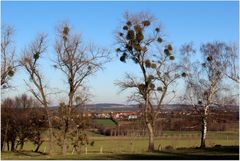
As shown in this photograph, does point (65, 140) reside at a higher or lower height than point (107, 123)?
lower

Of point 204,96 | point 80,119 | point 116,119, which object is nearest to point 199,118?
point 204,96

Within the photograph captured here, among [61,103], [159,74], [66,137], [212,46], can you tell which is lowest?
[66,137]

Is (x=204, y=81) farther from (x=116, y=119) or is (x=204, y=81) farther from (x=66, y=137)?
(x=116, y=119)

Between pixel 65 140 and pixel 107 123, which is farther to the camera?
pixel 107 123

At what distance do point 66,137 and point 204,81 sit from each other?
1336cm

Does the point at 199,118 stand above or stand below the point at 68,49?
Result: below

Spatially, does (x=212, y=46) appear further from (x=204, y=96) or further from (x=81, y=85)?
(x=81, y=85)

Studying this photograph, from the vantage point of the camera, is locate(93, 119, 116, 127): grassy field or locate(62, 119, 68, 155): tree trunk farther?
locate(93, 119, 116, 127): grassy field

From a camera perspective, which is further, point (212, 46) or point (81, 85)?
point (212, 46)

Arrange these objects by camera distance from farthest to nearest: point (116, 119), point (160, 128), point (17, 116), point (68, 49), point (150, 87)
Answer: point (116, 119)
point (160, 128)
point (17, 116)
point (150, 87)
point (68, 49)

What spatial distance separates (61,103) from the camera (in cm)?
2942

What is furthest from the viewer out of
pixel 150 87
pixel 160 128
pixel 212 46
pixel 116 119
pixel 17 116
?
pixel 116 119

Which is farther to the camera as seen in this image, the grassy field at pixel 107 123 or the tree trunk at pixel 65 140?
the grassy field at pixel 107 123

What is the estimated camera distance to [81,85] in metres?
28.3
